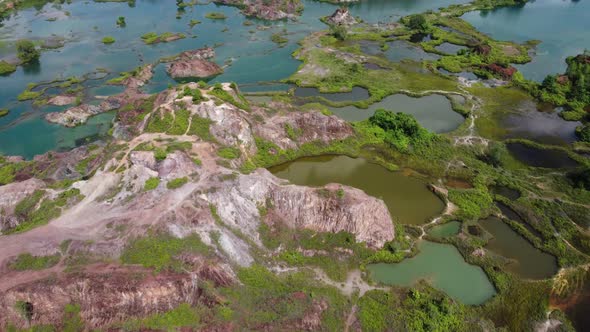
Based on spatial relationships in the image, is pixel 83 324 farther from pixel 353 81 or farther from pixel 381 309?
pixel 353 81

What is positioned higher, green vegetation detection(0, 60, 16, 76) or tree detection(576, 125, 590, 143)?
green vegetation detection(0, 60, 16, 76)

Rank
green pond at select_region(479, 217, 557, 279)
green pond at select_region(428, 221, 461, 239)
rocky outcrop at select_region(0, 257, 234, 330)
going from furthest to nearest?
green pond at select_region(428, 221, 461, 239), green pond at select_region(479, 217, 557, 279), rocky outcrop at select_region(0, 257, 234, 330)

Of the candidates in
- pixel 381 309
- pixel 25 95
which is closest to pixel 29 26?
pixel 25 95

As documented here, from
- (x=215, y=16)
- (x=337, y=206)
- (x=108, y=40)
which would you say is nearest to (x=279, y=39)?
(x=215, y=16)

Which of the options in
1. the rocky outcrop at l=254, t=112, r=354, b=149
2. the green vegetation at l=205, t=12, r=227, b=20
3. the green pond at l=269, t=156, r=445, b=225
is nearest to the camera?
the green pond at l=269, t=156, r=445, b=225

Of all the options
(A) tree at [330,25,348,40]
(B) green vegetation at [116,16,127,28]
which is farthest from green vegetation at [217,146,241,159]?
(B) green vegetation at [116,16,127,28]

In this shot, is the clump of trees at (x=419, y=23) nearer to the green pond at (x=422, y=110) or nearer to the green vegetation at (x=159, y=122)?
the green pond at (x=422, y=110)

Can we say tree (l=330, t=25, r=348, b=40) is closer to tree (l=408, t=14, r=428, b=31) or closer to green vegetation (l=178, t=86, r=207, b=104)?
tree (l=408, t=14, r=428, b=31)
